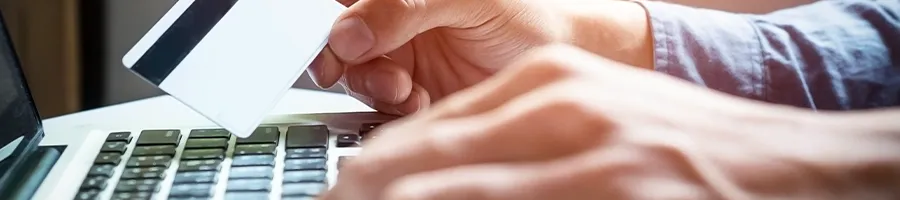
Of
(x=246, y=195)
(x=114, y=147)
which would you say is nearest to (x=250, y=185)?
(x=246, y=195)

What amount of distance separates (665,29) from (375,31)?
23 cm

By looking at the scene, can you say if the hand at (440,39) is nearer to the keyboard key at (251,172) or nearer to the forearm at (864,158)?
the keyboard key at (251,172)

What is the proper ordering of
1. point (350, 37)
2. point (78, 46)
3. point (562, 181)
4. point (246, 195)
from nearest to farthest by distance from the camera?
point (562, 181), point (246, 195), point (350, 37), point (78, 46)

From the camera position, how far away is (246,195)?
403 millimetres

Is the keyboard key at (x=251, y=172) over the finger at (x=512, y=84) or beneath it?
beneath

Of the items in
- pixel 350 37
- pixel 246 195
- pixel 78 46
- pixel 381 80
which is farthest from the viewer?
pixel 78 46

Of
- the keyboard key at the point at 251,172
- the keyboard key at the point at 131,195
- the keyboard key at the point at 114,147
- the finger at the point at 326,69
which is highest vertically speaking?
the finger at the point at 326,69

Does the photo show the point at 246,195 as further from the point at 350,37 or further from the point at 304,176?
the point at 350,37

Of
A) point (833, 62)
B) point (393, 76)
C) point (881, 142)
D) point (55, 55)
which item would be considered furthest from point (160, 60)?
point (55, 55)

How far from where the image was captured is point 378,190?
257mm

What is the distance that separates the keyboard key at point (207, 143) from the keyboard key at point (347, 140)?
0.06 metres

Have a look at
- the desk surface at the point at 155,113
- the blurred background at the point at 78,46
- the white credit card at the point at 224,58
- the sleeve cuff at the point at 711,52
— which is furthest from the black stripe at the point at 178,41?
the blurred background at the point at 78,46

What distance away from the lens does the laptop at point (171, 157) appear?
41 cm

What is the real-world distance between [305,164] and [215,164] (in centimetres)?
5
